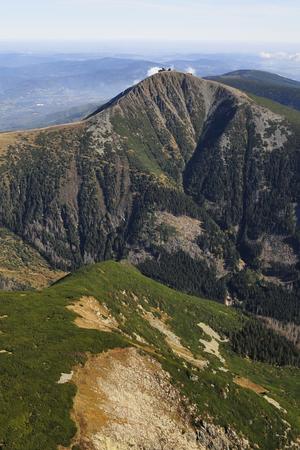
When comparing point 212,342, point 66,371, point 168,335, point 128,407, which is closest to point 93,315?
point 168,335

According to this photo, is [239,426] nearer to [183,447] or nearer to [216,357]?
[183,447]

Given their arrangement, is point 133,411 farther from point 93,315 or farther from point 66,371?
point 93,315

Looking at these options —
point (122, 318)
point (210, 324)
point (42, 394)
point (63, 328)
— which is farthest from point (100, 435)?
point (210, 324)

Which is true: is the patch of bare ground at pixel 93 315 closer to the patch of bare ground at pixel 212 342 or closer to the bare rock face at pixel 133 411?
the bare rock face at pixel 133 411

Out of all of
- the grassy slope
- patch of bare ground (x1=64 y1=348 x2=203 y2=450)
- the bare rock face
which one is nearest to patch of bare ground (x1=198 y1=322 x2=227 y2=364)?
the grassy slope

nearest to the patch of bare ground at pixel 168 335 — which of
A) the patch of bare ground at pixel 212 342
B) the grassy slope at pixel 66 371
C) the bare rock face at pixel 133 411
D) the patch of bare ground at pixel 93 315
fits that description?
the grassy slope at pixel 66 371

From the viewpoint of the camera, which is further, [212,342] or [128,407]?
[212,342]
